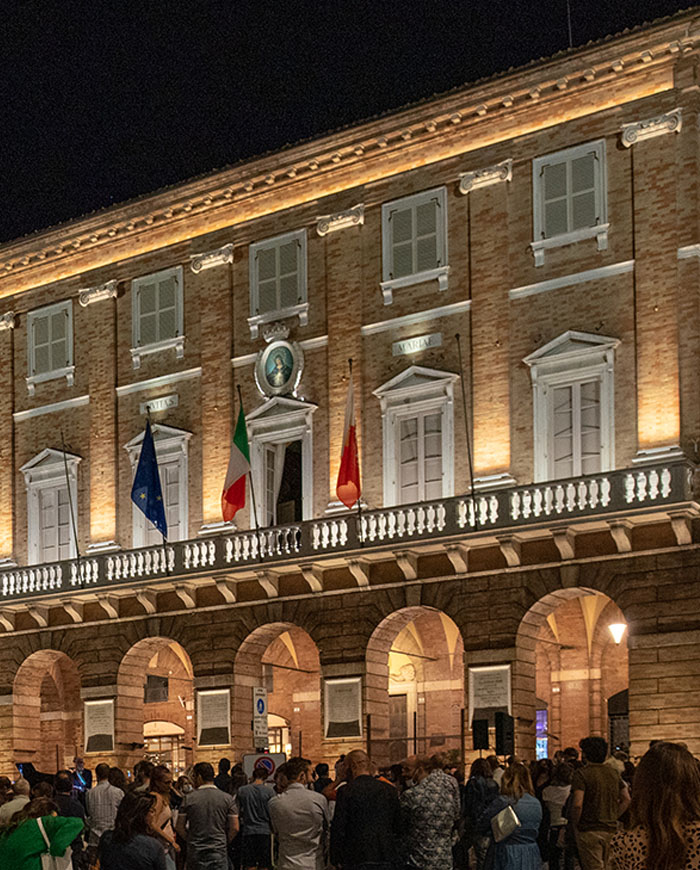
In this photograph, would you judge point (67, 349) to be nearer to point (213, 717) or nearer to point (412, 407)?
point (213, 717)

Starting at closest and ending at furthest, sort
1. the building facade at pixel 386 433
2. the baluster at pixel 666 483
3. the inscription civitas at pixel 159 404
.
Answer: the baluster at pixel 666 483 → the building facade at pixel 386 433 → the inscription civitas at pixel 159 404

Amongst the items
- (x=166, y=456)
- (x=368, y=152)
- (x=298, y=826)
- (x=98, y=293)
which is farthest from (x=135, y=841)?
(x=98, y=293)

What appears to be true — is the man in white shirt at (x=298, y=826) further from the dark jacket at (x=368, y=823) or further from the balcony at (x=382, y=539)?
the balcony at (x=382, y=539)

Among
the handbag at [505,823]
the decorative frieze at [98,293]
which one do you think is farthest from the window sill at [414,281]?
the handbag at [505,823]

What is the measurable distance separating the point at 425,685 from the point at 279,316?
7.66m

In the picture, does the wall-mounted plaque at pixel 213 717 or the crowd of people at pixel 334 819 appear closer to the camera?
the crowd of people at pixel 334 819

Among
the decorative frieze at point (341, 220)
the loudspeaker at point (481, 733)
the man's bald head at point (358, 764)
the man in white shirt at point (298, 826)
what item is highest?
the decorative frieze at point (341, 220)

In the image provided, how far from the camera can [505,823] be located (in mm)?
12086

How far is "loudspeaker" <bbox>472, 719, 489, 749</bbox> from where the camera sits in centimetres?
2262

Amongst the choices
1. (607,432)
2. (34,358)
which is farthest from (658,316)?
(34,358)

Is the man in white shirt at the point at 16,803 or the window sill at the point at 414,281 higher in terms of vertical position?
the window sill at the point at 414,281

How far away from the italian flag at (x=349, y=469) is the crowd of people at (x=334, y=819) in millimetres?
8995

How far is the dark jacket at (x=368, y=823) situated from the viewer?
11.9 metres

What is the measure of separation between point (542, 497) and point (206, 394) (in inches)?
333
